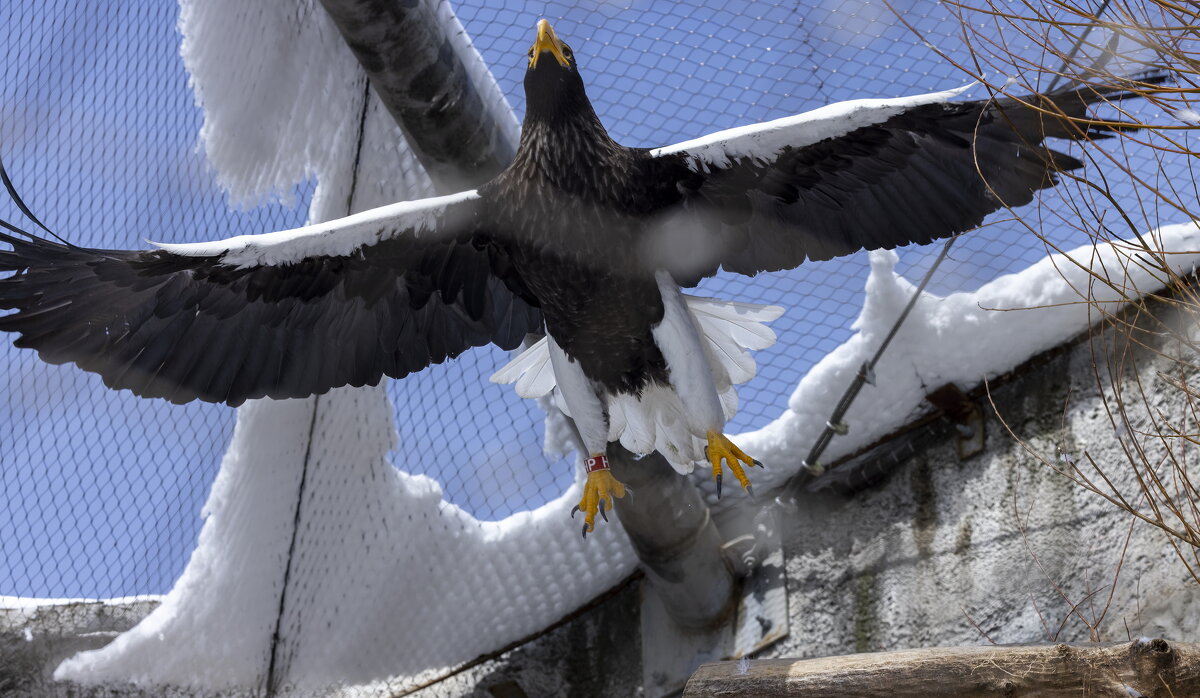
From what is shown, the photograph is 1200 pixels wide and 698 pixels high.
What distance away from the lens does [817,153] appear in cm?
288

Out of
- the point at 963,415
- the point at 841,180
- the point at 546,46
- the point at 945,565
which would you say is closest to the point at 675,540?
the point at 945,565

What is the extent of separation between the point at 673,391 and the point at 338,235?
941mm

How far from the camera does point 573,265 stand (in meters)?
2.82

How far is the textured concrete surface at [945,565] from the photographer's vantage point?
3.13 meters

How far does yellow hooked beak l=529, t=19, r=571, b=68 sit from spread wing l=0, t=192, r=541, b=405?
1.30 feet

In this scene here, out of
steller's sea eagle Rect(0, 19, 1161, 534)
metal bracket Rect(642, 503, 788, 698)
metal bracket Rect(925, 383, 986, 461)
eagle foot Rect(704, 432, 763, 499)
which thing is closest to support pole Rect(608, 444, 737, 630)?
metal bracket Rect(642, 503, 788, 698)

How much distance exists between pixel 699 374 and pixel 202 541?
5.32ft

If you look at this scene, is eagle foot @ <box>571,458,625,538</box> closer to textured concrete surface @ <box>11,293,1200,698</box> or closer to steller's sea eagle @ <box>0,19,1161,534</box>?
steller's sea eagle @ <box>0,19,1161,534</box>

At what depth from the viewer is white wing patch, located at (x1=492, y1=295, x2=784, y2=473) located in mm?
3049

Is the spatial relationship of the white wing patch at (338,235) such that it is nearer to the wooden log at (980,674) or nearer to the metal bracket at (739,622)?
the wooden log at (980,674)

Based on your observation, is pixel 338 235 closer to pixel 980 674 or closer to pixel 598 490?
pixel 598 490

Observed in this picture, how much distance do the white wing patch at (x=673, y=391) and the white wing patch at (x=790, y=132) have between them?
1.50ft

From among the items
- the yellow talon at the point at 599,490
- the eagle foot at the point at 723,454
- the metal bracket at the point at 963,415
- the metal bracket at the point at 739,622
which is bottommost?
the metal bracket at the point at 739,622

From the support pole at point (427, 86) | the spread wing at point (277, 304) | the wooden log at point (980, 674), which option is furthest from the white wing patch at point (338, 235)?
the wooden log at point (980, 674)
